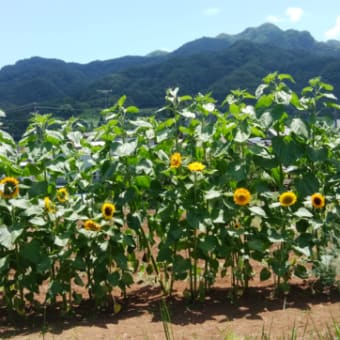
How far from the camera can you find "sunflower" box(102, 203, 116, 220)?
3.01m

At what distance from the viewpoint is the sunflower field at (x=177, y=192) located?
3.03 m

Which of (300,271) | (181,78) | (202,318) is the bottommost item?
(202,318)

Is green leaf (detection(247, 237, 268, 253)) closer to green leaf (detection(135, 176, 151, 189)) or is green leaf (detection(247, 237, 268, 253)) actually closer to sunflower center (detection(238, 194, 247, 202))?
sunflower center (detection(238, 194, 247, 202))

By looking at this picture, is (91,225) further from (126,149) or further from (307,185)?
(307,185)

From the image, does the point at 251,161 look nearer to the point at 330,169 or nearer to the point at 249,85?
the point at 330,169

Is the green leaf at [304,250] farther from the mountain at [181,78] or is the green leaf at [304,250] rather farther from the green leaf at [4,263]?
the mountain at [181,78]

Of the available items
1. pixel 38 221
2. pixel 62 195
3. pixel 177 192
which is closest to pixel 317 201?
pixel 177 192

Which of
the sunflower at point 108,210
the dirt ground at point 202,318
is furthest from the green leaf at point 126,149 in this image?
the dirt ground at point 202,318

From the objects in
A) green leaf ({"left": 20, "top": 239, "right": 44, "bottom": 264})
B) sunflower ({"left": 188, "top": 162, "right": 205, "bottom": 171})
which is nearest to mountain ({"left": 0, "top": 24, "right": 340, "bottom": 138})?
green leaf ({"left": 20, "top": 239, "right": 44, "bottom": 264})

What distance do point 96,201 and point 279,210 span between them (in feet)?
4.06

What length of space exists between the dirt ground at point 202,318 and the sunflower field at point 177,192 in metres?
0.13

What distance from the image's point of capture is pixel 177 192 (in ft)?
10.1

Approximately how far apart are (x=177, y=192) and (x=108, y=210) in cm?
45

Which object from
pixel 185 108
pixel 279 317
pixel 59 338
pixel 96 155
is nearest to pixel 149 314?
pixel 59 338
